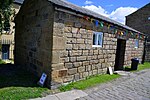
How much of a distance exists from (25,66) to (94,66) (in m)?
4.27

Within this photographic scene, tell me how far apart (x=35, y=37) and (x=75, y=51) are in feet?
7.88

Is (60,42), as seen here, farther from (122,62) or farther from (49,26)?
(122,62)

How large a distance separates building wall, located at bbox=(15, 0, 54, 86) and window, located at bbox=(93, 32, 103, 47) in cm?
288

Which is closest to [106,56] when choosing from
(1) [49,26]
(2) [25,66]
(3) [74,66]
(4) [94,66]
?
(4) [94,66]

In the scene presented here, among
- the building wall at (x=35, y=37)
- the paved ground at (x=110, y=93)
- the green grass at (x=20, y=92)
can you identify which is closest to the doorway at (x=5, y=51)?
the building wall at (x=35, y=37)

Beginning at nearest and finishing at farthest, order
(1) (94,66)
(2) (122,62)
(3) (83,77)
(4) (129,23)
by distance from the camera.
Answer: (3) (83,77) < (1) (94,66) < (2) (122,62) < (4) (129,23)

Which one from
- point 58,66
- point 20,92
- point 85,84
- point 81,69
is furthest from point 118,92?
point 20,92

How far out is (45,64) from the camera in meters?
6.54

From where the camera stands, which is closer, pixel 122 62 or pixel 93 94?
pixel 93 94

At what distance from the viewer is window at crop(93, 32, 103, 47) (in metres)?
8.24

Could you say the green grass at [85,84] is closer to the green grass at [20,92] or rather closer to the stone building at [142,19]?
the green grass at [20,92]

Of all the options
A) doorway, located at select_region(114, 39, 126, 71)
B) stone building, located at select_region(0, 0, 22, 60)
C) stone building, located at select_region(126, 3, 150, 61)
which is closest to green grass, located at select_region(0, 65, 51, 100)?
doorway, located at select_region(114, 39, 126, 71)

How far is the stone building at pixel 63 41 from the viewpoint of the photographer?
6.17 metres

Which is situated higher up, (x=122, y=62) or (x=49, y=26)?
(x=49, y=26)
